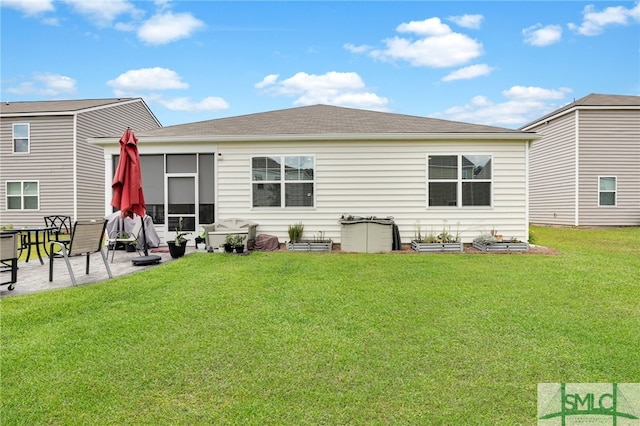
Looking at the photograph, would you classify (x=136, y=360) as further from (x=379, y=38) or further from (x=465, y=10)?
(x=379, y=38)

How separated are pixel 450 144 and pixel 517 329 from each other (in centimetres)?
715

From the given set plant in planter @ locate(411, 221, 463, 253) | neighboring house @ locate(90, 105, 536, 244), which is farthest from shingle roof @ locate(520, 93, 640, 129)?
plant in planter @ locate(411, 221, 463, 253)

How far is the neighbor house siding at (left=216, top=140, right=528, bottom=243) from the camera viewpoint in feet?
32.4

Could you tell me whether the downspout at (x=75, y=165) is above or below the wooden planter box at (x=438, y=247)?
above

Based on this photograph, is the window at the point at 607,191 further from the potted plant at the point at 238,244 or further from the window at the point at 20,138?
the window at the point at 20,138

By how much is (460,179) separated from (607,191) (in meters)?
10.8

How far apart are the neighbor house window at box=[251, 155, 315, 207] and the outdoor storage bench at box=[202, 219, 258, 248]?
31.9 inches

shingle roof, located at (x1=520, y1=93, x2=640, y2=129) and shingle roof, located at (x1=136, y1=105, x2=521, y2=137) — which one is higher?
shingle roof, located at (x1=520, y1=93, x2=640, y2=129)

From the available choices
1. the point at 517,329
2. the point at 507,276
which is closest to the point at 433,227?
the point at 507,276

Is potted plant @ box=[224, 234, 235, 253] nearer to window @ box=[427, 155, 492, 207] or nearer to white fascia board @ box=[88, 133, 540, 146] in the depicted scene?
white fascia board @ box=[88, 133, 540, 146]

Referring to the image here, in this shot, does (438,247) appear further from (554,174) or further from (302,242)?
(554,174)

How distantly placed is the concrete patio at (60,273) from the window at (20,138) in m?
11.3

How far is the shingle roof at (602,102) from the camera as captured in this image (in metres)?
15.6

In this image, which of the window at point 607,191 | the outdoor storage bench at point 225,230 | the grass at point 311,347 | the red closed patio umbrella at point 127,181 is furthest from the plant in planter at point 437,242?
the window at point 607,191
